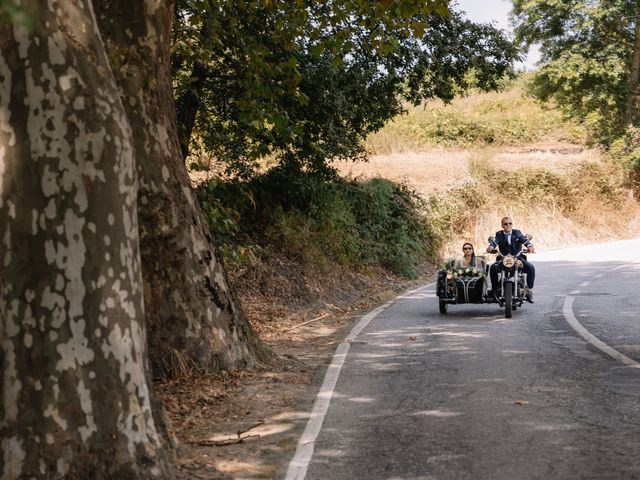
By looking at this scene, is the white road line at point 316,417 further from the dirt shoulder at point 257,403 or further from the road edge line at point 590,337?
the road edge line at point 590,337

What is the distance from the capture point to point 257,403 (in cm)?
777

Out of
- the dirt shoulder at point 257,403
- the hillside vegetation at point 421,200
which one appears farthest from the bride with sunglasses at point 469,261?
the hillside vegetation at point 421,200

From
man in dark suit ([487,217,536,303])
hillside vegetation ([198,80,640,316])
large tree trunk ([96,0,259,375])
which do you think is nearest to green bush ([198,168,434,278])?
hillside vegetation ([198,80,640,316])

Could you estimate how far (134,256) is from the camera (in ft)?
17.1

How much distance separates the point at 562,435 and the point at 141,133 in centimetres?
493

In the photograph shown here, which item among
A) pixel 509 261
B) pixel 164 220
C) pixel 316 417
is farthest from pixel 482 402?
pixel 509 261

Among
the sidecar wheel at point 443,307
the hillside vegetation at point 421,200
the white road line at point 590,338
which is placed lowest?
the white road line at point 590,338

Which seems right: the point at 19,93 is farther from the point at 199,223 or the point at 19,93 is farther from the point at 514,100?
the point at 514,100

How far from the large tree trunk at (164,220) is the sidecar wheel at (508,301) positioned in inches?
252

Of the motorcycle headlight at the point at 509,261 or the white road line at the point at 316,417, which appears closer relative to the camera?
the white road line at the point at 316,417

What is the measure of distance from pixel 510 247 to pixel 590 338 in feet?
12.1

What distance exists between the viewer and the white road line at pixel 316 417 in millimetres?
5719

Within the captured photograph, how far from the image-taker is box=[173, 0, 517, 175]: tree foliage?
13.0m

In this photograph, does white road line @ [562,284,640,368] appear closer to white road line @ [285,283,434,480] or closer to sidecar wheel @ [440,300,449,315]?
sidecar wheel @ [440,300,449,315]
